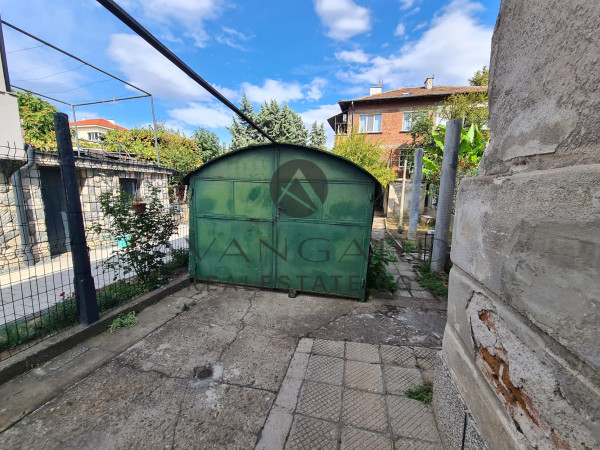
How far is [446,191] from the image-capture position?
593 cm

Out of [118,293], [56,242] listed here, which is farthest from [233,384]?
[56,242]

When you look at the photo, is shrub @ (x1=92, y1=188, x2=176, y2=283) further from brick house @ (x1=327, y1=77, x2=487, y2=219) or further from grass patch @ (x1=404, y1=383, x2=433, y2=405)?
brick house @ (x1=327, y1=77, x2=487, y2=219)

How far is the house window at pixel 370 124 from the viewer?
18953 mm

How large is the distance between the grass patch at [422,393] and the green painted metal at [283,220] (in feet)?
6.33

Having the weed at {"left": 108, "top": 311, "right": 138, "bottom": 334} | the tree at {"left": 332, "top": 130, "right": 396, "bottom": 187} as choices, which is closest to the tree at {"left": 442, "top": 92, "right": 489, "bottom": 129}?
the tree at {"left": 332, "top": 130, "right": 396, "bottom": 187}

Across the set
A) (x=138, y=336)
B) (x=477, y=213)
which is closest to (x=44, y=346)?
(x=138, y=336)

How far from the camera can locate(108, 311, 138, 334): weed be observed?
3508 millimetres

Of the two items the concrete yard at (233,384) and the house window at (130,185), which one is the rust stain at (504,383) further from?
the house window at (130,185)

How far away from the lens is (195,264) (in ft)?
16.6

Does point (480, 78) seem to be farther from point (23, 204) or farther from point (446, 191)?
point (23, 204)

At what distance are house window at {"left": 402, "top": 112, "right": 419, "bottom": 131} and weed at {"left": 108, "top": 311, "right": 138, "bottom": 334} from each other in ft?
61.5

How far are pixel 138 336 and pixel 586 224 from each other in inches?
170

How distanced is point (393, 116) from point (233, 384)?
20020 millimetres

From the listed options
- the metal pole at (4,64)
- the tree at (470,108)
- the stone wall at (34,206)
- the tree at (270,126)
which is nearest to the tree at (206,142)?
the tree at (270,126)
